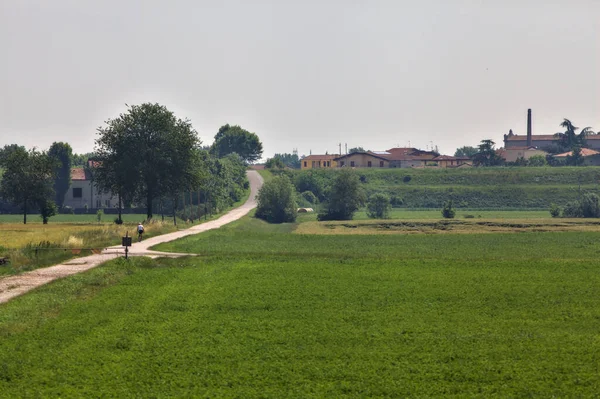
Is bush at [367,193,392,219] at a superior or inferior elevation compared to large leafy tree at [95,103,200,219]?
inferior

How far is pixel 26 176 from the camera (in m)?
85.2

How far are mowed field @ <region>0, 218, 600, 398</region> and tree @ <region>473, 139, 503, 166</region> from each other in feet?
432

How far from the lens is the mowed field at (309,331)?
2052 centimetres

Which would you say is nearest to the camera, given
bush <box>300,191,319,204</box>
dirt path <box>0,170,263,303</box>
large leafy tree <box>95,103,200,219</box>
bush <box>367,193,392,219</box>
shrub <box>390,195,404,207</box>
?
dirt path <box>0,170,263,303</box>

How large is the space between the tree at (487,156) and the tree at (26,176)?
11639 cm

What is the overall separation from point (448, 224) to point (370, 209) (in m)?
25.4

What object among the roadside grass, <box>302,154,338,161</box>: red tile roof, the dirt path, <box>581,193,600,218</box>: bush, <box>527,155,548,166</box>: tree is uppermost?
<box>302,154,338,161</box>: red tile roof

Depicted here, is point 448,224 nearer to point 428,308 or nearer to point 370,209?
point 370,209

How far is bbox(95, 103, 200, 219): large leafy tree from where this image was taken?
78.8 m

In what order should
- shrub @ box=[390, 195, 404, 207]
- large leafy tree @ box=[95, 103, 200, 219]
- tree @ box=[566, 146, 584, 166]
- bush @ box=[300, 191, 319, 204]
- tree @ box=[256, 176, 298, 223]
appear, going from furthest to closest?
tree @ box=[566, 146, 584, 166]
bush @ box=[300, 191, 319, 204]
shrub @ box=[390, 195, 404, 207]
tree @ box=[256, 176, 298, 223]
large leafy tree @ box=[95, 103, 200, 219]

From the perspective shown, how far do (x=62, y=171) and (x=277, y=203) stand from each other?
171ft

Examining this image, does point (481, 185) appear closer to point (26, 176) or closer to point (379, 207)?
point (379, 207)

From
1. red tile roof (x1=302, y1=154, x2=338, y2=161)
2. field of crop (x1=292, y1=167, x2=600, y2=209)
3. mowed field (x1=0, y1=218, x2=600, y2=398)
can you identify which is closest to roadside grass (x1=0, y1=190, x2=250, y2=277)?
Result: mowed field (x1=0, y1=218, x2=600, y2=398)

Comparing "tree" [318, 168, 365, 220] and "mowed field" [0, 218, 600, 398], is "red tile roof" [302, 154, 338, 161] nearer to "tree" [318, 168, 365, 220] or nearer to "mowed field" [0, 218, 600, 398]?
"tree" [318, 168, 365, 220]
